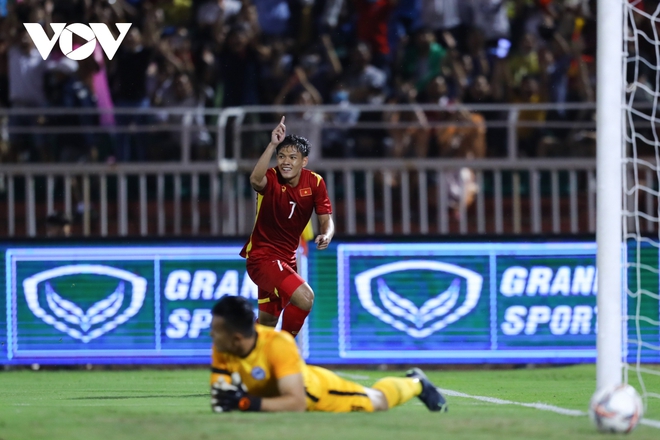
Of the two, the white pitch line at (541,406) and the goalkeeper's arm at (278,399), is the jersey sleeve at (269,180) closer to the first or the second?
the white pitch line at (541,406)

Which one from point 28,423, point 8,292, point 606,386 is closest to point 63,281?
point 8,292

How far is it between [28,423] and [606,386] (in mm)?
3499

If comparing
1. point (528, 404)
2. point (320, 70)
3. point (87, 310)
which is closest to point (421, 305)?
point (87, 310)

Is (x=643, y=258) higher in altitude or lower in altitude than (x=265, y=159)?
lower

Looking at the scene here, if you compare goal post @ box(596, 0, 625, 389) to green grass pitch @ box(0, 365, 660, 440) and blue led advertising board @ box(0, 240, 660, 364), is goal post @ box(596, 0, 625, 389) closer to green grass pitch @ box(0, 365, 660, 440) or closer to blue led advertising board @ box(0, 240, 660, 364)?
green grass pitch @ box(0, 365, 660, 440)

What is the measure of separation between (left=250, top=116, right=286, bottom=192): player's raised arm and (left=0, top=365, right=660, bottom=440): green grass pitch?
184 centimetres

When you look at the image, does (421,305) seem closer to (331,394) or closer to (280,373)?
(331,394)

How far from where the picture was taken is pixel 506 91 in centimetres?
1608

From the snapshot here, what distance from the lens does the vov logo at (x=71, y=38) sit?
52.4ft

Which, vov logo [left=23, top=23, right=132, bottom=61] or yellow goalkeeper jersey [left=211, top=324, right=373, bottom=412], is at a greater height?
vov logo [left=23, top=23, right=132, bottom=61]

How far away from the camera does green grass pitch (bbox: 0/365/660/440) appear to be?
6.08 m

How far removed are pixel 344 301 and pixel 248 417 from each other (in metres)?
6.39

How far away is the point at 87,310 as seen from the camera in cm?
1295

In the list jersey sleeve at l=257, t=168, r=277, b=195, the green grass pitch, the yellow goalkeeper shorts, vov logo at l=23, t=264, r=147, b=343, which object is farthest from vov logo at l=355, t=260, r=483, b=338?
the yellow goalkeeper shorts
